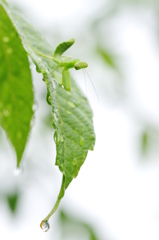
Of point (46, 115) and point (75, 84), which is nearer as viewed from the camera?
point (75, 84)

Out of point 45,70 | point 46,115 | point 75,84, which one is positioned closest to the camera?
point 45,70

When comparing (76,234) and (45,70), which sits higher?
(45,70)

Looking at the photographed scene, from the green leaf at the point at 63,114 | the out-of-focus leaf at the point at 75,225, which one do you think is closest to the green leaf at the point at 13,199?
A: the out-of-focus leaf at the point at 75,225

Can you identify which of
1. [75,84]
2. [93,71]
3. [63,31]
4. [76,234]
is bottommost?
[76,234]

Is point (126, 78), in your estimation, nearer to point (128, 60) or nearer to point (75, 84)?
point (128, 60)

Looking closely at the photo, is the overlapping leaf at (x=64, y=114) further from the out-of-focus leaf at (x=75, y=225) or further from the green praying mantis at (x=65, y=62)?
the out-of-focus leaf at (x=75, y=225)

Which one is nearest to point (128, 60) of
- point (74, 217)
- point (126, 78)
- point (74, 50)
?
point (126, 78)
